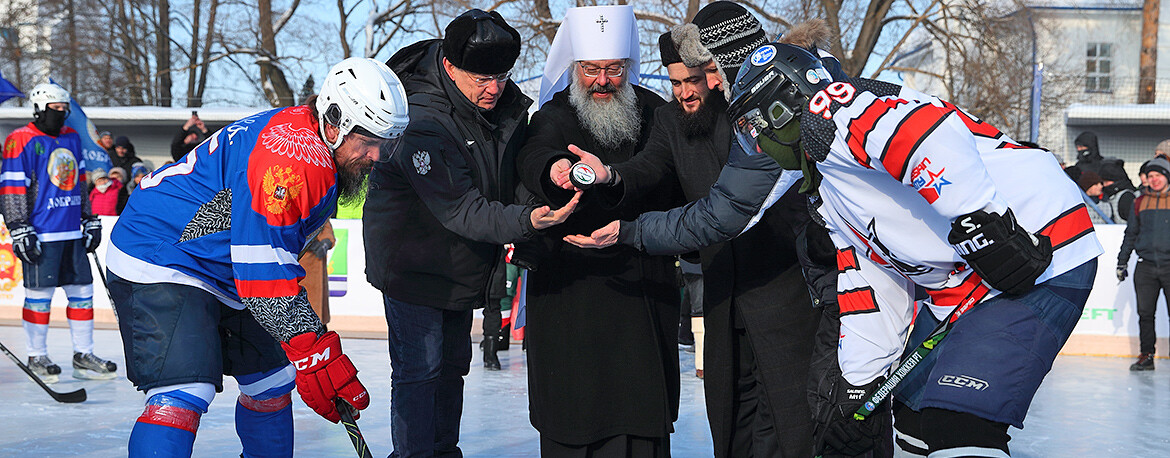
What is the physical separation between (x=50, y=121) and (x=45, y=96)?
0.17 m

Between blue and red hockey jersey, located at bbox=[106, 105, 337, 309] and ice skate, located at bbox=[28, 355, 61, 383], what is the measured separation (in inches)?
161

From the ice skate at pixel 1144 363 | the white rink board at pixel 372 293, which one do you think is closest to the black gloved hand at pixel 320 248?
the white rink board at pixel 372 293

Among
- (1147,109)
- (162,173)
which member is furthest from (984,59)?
(162,173)

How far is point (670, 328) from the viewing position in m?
3.29

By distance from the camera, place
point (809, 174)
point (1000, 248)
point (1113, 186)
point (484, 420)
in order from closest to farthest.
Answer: point (1000, 248), point (809, 174), point (484, 420), point (1113, 186)

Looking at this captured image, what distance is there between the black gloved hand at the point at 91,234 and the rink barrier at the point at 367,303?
2269 mm

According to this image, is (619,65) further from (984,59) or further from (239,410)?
(984,59)

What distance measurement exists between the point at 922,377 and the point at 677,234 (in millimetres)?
756

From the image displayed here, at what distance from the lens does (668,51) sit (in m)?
3.21

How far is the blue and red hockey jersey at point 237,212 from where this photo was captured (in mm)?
2541

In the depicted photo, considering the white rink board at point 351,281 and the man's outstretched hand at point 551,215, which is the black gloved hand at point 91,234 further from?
the man's outstretched hand at point 551,215

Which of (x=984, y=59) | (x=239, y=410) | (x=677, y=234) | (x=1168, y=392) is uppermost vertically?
(x=984, y=59)

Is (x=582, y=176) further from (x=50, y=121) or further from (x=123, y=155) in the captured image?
(x=123, y=155)

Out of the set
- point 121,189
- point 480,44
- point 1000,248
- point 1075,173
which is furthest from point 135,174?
point 1000,248
